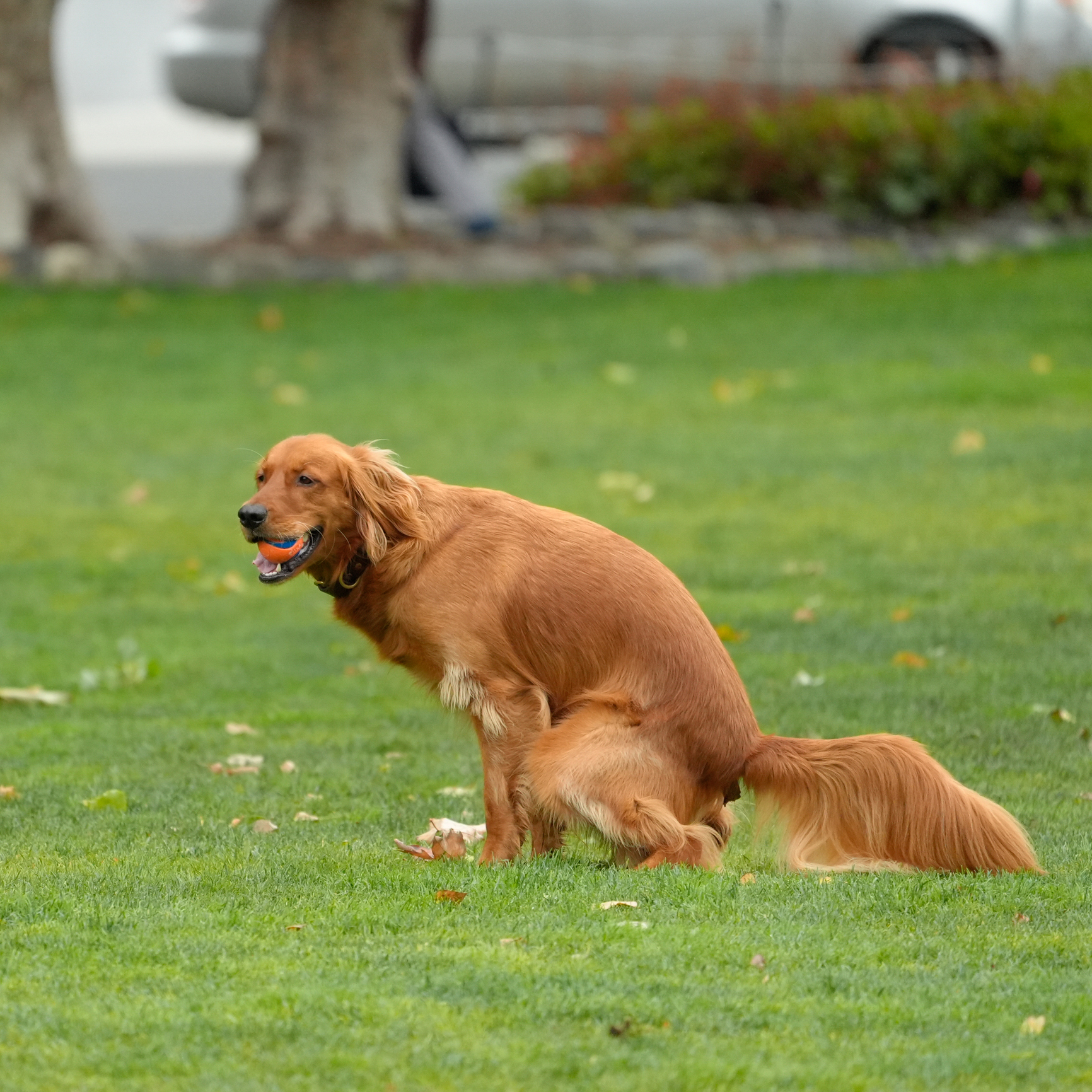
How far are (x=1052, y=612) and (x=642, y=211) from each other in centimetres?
997

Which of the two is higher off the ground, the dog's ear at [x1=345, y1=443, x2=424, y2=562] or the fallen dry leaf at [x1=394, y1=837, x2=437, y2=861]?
the dog's ear at [x1=345, y1=443, x2=424, y2=562]

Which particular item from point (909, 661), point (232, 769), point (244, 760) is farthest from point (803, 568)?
point (232, 769)

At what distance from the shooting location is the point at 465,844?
5164mm

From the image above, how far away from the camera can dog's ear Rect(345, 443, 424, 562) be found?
5004 millimetres

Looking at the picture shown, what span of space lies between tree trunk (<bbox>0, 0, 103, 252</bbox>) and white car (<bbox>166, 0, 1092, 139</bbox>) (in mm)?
4121

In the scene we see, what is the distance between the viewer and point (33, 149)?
631 inches

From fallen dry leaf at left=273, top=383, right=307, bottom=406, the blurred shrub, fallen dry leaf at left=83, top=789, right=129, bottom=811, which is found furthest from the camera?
the blurred shrub

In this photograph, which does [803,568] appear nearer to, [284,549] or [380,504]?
[380,504]

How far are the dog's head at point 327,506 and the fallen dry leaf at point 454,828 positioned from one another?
2.65 feet

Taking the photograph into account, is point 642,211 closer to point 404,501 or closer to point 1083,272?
point 1083,272

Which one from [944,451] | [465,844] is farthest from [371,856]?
[944,451]

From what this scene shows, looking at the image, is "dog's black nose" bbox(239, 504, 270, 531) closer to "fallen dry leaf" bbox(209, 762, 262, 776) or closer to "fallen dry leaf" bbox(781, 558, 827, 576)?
"fallen dry leaf" bbox(209, 762, 262, 776)

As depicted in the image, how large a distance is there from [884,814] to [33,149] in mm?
13175

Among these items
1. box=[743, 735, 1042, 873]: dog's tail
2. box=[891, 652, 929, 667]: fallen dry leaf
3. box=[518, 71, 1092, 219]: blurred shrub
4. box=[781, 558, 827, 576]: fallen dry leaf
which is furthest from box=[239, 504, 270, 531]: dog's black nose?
box=[518, 71, 1092, 219]: blurred shrub
